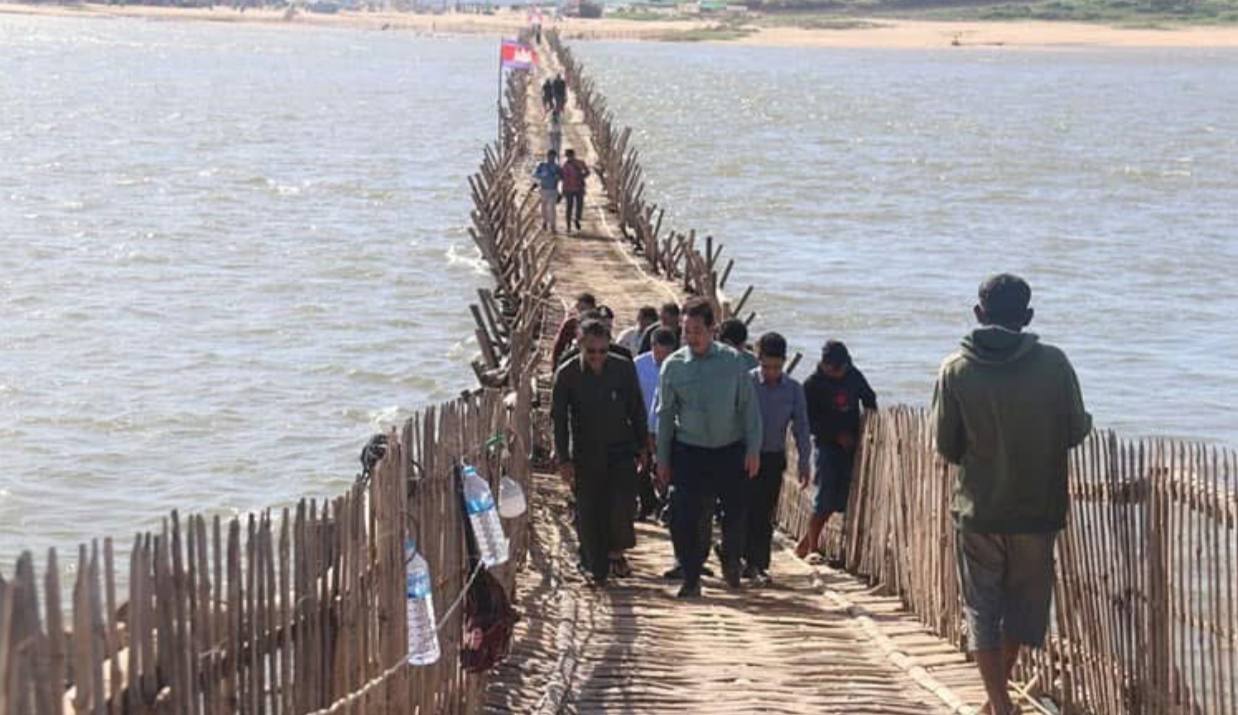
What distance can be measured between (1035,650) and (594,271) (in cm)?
1441

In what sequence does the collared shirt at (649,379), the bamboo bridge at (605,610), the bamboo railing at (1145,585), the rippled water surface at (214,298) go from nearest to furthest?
the bamboo bridge at (605,610), the bamboo railing at (1145,585), the collared shirt at (649,379), the rippled water surface at (214,298)

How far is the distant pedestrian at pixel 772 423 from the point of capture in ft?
31.2

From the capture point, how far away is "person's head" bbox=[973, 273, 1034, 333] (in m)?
6.63

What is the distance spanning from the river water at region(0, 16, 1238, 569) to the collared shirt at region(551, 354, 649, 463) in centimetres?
767

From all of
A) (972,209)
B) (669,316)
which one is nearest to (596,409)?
(669,316)

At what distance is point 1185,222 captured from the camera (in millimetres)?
37750

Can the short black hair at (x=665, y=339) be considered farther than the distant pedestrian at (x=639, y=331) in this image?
No

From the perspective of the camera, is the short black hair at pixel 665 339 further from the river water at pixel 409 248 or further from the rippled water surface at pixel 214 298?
the river water at pixel 409 248

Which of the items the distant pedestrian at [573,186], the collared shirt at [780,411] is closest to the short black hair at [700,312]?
the collared shirt at [780,411]

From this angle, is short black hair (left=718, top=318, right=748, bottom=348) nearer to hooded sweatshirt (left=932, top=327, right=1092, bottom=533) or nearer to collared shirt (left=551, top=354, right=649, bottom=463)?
collared shirt (left=551, top=354, right=649, bottom=463)

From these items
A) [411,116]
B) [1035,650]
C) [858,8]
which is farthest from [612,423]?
[858,8]

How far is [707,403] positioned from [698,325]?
1.34 ft

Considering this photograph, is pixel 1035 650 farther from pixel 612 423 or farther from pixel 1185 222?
pixel 1185 222

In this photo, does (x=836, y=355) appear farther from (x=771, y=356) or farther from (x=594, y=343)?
(x=594, y=343)
